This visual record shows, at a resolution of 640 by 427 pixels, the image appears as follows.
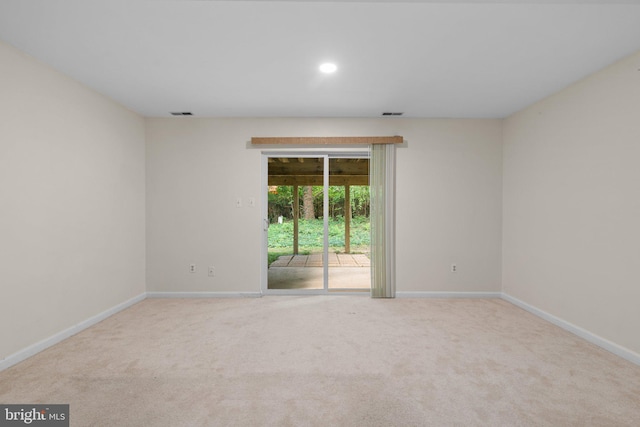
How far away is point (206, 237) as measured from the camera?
13.3 ft

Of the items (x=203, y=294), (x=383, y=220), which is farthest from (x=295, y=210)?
(x=203, y=294)

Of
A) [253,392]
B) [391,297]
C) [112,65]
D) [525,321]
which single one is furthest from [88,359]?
[525,321]

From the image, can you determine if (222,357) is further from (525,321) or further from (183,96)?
(525,321)

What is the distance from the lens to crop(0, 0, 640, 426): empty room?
74.6 inches

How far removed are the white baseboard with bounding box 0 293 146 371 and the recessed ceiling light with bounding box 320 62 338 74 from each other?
333 cm

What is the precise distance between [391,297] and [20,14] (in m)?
4.29

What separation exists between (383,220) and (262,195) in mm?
1670

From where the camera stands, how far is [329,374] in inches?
84.1

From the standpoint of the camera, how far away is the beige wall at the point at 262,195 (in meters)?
4.03

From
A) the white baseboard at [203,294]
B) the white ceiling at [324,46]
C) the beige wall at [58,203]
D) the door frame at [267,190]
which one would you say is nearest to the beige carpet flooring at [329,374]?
the beige wall at [58,203]

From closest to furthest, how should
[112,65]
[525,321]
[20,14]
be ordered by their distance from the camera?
[20,14]
[112,65]
[525,321]

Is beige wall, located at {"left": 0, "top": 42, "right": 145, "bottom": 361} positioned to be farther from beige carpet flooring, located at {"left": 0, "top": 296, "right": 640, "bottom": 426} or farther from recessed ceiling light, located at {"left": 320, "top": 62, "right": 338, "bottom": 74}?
recessed ceiling light, located at {"left": 320, "top": 62, "right": 338, "bottom": 74}

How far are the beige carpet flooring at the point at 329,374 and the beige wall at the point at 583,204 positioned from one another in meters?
0.35

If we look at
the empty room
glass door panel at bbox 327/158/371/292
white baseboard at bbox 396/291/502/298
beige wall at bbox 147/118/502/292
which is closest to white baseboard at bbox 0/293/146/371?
the empty room
